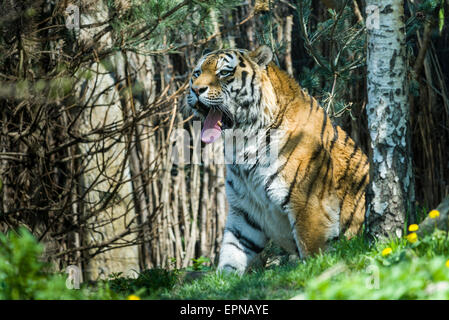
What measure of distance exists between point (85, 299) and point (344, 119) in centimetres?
478

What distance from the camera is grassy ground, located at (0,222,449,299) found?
122 inches

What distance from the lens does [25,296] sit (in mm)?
3193

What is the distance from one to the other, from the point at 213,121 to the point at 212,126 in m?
0.05

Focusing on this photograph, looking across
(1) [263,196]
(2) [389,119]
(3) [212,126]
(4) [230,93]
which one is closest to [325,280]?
(2) [389,119]

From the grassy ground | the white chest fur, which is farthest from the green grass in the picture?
the white chest fur

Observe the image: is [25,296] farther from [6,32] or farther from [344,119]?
[344,119]

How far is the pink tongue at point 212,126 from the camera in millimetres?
5152

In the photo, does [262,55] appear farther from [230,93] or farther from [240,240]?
[240,240]

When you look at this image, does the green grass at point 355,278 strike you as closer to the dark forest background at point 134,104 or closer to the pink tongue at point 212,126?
the pink tongue at point 212,126

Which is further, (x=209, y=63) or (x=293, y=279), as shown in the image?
(x=209, y=63)

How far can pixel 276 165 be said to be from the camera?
4.98m

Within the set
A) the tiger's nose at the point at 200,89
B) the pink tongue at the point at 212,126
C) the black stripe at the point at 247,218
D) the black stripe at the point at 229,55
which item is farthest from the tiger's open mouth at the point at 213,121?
the black stripe at the point at 247,218

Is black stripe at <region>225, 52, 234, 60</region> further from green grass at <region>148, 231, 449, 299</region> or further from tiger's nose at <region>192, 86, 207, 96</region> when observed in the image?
green grass at <region>148, 231, 449, 299</region>
